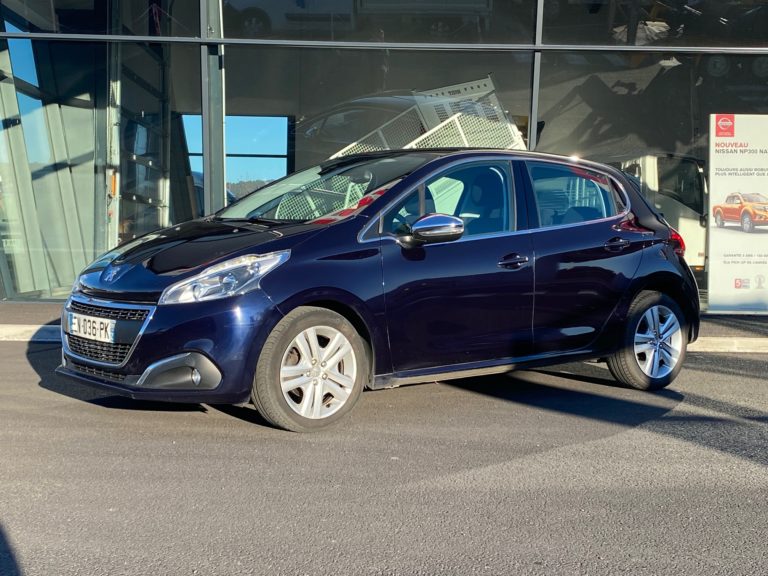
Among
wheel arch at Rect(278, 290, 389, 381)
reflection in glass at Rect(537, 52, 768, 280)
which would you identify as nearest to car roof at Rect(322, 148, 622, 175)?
wheel arch at Rect(278, 290, 389, 381)

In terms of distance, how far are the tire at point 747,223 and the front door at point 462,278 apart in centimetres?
518

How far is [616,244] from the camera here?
545 cm

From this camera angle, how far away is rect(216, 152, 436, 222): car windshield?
4.83m

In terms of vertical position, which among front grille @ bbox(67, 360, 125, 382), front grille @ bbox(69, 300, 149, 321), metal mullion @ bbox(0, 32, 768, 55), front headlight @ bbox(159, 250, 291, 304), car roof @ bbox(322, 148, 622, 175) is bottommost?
front grille @ bbox(67, 360, 125, 382)

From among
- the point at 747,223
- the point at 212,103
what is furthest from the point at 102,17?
the point at 747,223

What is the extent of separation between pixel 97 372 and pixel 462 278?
214cm

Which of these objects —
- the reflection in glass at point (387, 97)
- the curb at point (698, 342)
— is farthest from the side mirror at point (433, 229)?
the reflection in glass at point (387, 97)

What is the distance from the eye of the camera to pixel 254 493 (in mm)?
3564

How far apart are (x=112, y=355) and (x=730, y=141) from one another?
768 cm

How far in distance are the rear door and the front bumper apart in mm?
1902

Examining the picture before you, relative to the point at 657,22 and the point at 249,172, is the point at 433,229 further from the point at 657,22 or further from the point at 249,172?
the point at 657,22

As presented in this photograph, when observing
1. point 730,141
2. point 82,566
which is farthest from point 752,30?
point 82,566

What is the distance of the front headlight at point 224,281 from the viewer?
4094 mm

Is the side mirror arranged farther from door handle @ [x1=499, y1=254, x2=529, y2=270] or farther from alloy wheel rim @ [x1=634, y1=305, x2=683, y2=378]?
alloy wheel rim @ [x1=634, y1=305, x2=683, y2=378]
